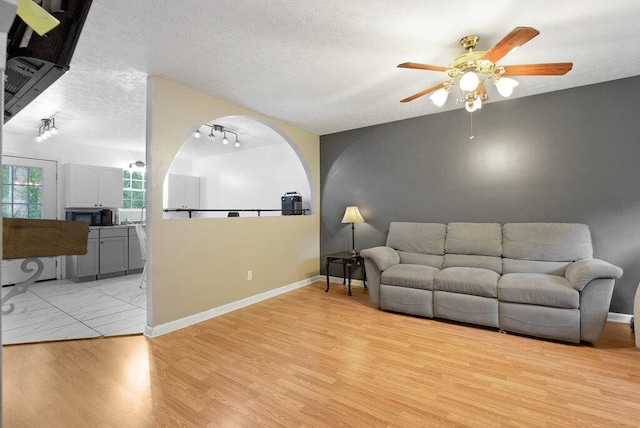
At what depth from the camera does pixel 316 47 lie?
2383 millimetres

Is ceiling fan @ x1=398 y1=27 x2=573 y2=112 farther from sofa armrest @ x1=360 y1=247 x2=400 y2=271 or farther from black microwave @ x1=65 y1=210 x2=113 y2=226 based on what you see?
black microwave @ x1=65 y1=210 x2=113 y2=226

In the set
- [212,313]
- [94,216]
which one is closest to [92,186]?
[94,216]

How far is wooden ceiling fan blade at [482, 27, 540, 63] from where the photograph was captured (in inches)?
66.4

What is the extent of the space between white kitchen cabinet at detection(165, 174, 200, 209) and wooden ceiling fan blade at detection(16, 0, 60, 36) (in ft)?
20.3

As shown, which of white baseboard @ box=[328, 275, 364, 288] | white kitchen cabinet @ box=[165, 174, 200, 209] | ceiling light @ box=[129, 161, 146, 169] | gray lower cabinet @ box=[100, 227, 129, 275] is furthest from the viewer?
white kitchen cabinet @ box=[165, 174, 200, 209]

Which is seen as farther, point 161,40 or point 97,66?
point 97,66

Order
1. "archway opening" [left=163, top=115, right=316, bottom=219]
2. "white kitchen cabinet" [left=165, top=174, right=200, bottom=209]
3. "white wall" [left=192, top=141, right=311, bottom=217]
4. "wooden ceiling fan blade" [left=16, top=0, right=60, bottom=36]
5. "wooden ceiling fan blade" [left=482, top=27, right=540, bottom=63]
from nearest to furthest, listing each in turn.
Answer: "wooden ceiling fan blade" [left=16, top=0, right=60, bottom=36] < "wooden ceiling fan blade" [left=482, top=27, right=540, bottom=63] < "archway opening" [left=163, top=115, right=316, bottom=219] < "white wall" [left=192, top=141, right=311, bottom=217] < "white kitchen cabinet" [left=165, top=174, right=200, bottom=209]

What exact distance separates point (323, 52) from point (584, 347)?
336 cm

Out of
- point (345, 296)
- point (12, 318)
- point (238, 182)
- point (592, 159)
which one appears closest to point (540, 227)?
point (592, 159)

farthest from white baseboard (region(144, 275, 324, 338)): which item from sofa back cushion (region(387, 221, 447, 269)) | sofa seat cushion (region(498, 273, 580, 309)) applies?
sofa seat cushion (region(498, 273, 580, 309))

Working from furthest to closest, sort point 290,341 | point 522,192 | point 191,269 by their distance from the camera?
point 522,192 < point 191,269 < point 290,341

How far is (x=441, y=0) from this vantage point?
6.17 ft

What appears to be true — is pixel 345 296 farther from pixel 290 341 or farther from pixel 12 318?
pixel 12 318

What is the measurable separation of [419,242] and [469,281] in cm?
95
